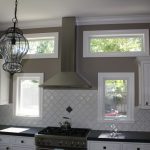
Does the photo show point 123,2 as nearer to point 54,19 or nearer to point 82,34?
point 82,34

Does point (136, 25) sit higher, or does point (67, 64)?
point (136, 25)

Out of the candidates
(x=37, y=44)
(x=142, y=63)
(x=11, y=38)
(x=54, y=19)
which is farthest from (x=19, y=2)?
(x=142, y=63)

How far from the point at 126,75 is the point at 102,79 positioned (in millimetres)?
463

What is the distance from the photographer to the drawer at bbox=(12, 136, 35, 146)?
13.7 ft

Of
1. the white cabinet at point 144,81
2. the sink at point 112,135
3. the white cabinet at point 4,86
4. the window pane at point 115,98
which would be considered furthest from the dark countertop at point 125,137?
the white cabinet at point 4,86

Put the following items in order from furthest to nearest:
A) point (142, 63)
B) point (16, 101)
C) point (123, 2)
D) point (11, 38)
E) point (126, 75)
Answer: point (16, 101) < point (126, 75) < point (142, 63) < point (123, 2) < point (11, 38)

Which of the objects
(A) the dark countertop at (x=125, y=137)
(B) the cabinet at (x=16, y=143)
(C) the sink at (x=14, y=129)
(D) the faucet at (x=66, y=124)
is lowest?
(B) the cabinet at (x=16, y=143)

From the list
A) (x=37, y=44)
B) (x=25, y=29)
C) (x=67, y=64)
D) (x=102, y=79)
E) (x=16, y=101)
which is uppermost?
(x=25, y=29)

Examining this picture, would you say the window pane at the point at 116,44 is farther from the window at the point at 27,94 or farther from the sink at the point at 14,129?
the sink at the point at 14,129

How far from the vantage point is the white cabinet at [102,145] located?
3838mm

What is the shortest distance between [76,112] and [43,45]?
159cm

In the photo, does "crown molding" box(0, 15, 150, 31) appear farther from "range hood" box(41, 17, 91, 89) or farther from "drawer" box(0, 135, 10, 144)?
"drawer" box(0, 135, 10, 144)

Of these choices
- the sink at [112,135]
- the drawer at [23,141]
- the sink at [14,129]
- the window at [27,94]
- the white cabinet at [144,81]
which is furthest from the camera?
the window at [27,94]

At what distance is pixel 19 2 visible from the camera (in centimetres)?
380
